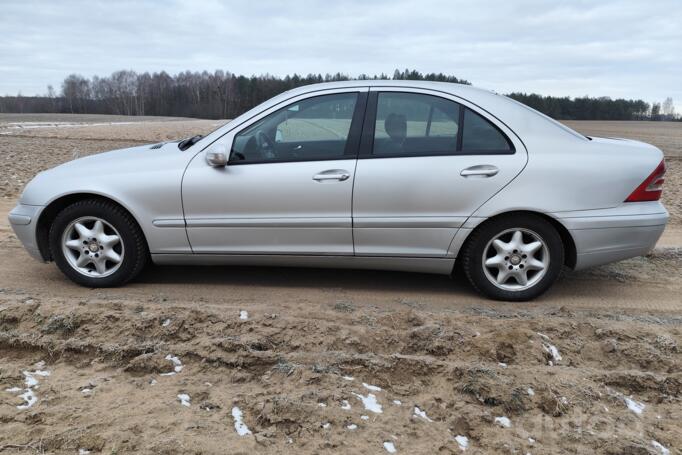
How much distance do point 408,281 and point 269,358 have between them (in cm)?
187

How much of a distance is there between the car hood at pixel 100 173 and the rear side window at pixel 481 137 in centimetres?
209

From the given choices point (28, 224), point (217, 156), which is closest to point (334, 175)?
point (217, 156)

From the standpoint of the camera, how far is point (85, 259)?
14.0ft

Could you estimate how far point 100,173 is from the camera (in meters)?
4.21

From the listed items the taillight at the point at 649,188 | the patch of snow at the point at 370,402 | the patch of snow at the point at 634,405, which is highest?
the taillight at the point at 649,188

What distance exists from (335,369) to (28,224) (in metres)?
2.88

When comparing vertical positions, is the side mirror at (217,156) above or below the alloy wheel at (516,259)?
above

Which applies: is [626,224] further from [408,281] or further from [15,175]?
[15,175]

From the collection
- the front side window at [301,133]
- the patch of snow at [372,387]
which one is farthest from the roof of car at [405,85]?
the patch of snow at [372,387]

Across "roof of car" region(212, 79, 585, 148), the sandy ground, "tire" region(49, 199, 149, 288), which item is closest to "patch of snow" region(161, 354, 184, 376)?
the sandy ground

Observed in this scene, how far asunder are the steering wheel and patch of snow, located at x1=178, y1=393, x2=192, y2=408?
195 centimetres

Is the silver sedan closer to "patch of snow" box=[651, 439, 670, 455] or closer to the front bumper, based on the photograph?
the front bumper

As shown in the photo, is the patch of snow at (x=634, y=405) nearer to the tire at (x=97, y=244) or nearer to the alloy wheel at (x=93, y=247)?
the tire at (x=97, y=244)

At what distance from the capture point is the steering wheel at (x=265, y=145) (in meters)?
4.12
